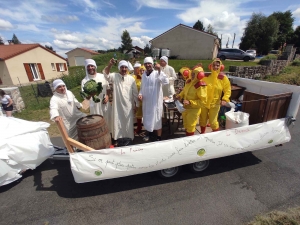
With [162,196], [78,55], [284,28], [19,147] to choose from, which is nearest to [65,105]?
[19,147]

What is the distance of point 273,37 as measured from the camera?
1193 inches

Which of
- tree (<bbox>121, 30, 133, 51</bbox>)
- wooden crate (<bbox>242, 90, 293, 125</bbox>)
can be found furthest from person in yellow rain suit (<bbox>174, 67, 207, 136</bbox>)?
tree (<bbox>121, 30, 133, 51</bbox>)

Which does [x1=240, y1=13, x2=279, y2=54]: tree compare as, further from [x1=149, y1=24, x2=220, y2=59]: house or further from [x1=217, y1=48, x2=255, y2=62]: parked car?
[x1=217, y1=48, x2=255, y2=62]: parked car

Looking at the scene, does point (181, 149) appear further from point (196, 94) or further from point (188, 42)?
point (188, 42)

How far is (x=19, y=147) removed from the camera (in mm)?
2670

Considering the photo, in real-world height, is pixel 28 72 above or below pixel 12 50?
below

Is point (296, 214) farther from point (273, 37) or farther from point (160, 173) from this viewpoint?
point (273, 37)

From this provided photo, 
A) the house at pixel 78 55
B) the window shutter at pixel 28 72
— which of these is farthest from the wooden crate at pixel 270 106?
the house at pixel 78 55

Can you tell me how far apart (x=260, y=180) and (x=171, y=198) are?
164 centimetres

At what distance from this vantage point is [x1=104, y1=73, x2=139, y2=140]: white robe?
332 centimetres

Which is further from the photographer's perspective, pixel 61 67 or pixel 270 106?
pixel 61 67

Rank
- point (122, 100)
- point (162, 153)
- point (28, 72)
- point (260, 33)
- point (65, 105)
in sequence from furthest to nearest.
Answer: point (260, 33), point (28, 72), point (122, 100), point (65, 105), point (162, 153)

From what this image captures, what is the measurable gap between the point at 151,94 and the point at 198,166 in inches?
66.7

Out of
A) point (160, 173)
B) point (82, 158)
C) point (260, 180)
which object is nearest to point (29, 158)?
point (82, 158)
